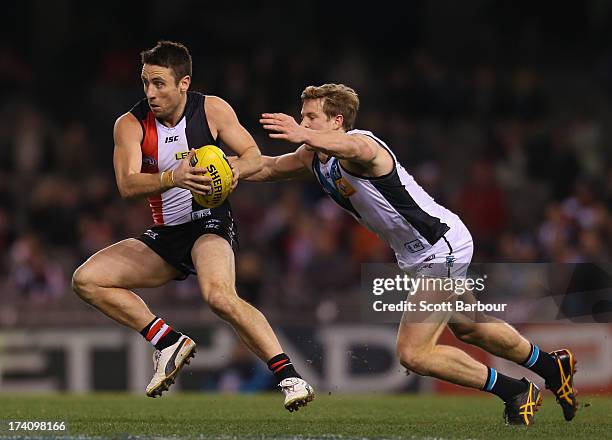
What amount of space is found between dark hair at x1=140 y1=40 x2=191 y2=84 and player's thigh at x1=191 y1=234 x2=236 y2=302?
1.09m

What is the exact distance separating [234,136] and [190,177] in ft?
2.65

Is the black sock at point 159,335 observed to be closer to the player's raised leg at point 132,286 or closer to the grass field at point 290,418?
the player's raised leg at point 132,286

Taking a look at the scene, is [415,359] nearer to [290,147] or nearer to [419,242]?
[419,242]

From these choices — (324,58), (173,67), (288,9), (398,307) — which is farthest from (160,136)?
(288,9)

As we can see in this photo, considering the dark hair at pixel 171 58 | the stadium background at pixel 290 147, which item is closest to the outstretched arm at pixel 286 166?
the dark hair at pixel 171 58

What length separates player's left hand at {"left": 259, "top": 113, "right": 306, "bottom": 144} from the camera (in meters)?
7.62

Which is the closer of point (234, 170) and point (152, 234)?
point (234, 170)

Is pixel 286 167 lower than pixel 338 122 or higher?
lower

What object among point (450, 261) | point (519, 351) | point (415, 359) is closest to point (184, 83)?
point (450, 261)

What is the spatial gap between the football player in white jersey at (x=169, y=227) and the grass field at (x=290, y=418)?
1.57 ft

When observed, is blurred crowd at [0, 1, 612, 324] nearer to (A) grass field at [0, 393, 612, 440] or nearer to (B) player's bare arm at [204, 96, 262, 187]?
(A) grass field at [0, 393, 612, 440]

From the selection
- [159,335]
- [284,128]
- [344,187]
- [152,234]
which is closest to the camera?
[284,128]

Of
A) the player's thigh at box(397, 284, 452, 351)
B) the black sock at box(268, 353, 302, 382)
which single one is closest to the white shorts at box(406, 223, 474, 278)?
the player's thigh at box(397, 284, 452, 351)

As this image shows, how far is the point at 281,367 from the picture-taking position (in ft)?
26.1
